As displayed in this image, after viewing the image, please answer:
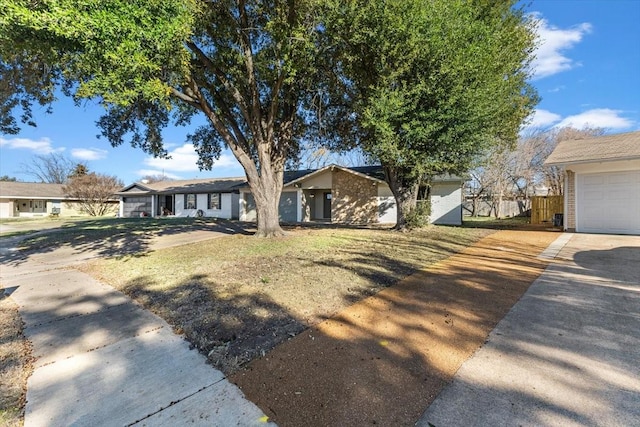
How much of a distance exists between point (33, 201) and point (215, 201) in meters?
24.7

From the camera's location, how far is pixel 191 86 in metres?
9.66

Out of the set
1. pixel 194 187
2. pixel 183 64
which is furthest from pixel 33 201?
pixel 183 64

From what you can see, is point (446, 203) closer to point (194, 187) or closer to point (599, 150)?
point (599, 150)

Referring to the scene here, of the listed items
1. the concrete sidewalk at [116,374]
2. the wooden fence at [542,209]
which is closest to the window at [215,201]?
the concrete sidewalk at [116,374]

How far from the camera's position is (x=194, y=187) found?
1093 inches

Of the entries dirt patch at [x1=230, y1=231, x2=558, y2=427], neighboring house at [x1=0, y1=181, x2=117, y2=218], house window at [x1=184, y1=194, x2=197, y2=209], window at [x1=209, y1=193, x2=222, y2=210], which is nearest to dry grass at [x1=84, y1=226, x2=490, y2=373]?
dirt patch at [x1=230, y1=231, x2=558, y2=427]

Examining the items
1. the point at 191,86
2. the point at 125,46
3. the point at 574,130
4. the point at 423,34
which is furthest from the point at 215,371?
the point at 574,130

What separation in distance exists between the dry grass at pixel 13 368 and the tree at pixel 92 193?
3276cm

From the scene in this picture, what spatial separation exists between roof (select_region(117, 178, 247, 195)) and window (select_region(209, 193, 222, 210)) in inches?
21.3

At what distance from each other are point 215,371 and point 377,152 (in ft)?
28.1

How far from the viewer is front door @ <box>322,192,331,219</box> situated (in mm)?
23438

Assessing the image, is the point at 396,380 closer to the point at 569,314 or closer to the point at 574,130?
the point at 569,314

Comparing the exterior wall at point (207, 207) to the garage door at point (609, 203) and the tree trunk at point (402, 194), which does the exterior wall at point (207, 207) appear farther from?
the garage door at point (609, 203)

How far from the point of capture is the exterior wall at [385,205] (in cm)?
1972
